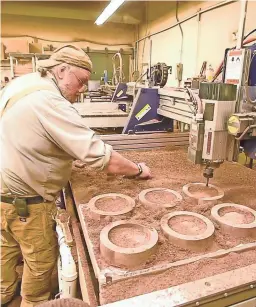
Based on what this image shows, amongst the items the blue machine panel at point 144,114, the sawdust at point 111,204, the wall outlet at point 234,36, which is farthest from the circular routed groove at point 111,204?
the wall outlet at point 234,36

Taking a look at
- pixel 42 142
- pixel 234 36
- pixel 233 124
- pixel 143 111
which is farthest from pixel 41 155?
pixel 234 36

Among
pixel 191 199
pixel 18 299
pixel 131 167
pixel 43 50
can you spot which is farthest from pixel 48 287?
pixel 43 50

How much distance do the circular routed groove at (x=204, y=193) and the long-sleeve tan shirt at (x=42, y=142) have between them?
1.37 feet

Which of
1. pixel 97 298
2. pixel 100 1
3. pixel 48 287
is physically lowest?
pixel 48 287

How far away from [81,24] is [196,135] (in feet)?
22.9

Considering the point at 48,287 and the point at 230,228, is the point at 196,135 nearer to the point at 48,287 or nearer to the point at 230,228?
the point at 230,228

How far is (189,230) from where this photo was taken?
39.1 inches

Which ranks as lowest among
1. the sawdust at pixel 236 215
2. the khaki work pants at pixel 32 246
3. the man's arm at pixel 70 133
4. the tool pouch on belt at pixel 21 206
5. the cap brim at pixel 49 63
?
the khaki work pants at pixel 32 246

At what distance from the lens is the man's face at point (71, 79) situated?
1.42m

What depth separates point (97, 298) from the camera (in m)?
0.87

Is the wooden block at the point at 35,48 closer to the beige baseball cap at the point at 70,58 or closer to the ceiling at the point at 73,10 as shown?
the ceiling at the point at 73,10

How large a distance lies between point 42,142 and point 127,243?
2.18ft

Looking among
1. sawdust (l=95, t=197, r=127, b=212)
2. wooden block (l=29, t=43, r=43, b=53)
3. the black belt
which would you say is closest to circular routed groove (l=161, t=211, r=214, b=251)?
sawdust (l=95, t=197, r=127, b=212)

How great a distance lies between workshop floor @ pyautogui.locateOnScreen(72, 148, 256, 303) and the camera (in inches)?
30.9
